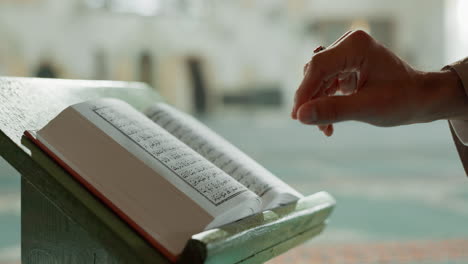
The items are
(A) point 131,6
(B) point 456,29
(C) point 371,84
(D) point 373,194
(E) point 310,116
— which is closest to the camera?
(E) point 310,116

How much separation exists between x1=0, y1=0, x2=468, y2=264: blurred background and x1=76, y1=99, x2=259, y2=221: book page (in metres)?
6.35

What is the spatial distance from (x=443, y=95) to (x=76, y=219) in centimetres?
66

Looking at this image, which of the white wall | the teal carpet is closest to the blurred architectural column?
the white wall

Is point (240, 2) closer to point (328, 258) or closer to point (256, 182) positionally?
point (328, 258)

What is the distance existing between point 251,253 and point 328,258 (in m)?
1.91

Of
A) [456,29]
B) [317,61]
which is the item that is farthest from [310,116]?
[456,29]

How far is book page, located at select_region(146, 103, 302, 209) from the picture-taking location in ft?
3.95

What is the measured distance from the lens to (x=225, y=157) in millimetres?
1261

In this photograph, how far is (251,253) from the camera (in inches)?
42.4

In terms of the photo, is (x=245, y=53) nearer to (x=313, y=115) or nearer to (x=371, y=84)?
(x=371, y=84)

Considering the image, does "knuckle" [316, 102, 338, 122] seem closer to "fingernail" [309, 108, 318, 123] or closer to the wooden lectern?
"fingernail" [309, 108, 318, 123]

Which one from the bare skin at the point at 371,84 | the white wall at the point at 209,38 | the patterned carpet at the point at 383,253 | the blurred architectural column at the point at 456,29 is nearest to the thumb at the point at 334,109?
the bare skin at the point at 371,84

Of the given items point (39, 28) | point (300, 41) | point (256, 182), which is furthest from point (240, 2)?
point (256, 182)

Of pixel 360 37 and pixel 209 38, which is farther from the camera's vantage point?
pixel 209 38
